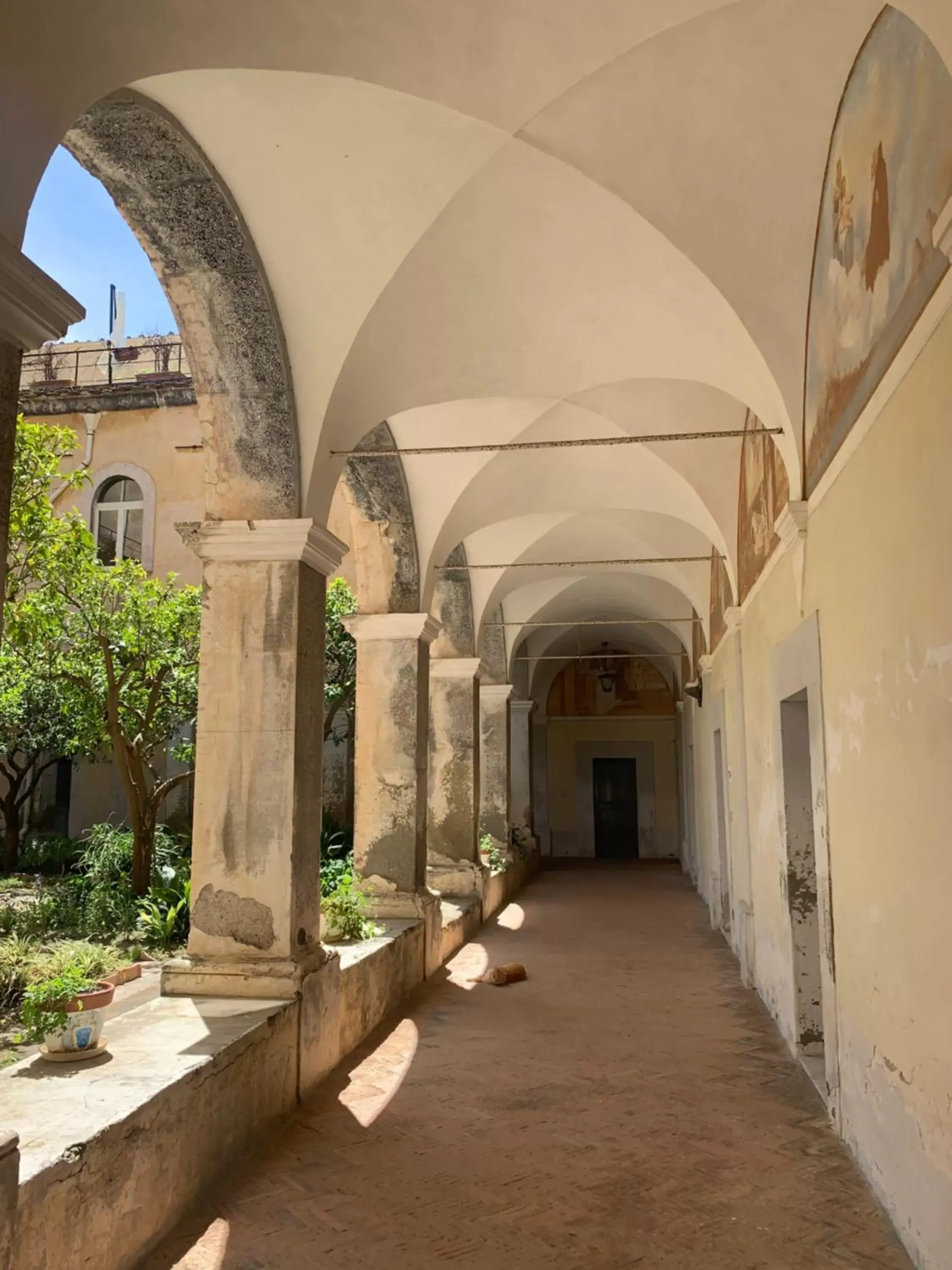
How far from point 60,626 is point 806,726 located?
288 inches

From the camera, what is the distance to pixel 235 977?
195 inches

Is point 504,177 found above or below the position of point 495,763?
above

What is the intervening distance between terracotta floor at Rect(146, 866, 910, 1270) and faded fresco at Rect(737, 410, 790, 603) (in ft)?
10.7

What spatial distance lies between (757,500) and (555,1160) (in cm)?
469

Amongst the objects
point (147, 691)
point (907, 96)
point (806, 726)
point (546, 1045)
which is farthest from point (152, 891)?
point (907, 96)

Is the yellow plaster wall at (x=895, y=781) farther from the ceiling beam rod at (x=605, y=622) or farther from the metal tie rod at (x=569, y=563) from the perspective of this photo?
the ceiling beam rod at (x=605, y=622)

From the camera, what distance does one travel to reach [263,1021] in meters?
4.50

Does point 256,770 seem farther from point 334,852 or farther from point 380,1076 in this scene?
point 334,852

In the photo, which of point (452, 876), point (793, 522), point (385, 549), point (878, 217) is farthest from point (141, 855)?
point (878, 217)

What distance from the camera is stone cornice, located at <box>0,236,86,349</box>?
2551mm

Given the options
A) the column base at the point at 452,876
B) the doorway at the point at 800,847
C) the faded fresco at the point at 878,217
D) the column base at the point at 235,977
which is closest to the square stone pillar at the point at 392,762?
the column base at the point at 452,876

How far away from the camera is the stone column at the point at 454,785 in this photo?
34.8 feet

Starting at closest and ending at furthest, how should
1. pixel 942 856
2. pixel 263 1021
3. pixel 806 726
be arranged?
pixel 942 856
pixel 263 1021
pixel 806 726

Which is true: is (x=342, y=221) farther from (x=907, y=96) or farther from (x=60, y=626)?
(x=60, y=626)
